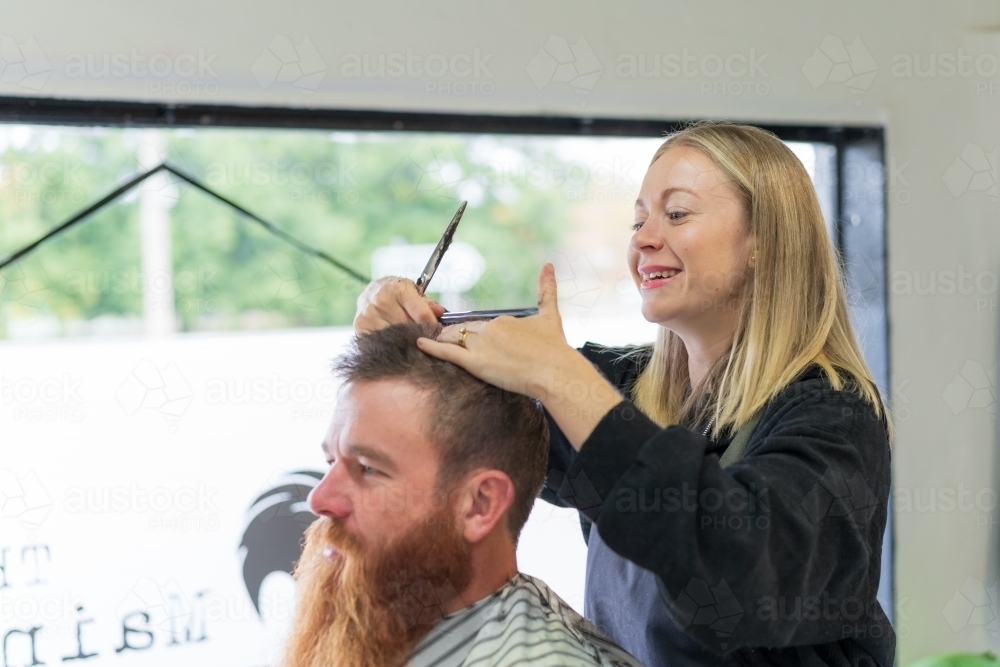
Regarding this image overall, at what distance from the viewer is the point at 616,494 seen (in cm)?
108

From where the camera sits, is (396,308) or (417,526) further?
(396,308)

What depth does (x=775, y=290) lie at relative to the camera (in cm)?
146

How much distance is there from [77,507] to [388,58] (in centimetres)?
130

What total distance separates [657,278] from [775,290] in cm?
19

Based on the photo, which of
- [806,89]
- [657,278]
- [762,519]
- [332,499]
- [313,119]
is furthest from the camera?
[806,89]

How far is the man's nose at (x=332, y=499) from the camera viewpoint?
1.21 meters

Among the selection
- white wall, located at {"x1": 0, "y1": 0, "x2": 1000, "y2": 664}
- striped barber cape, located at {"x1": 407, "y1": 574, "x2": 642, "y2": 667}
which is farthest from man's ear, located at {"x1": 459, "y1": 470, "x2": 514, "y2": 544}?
white wall, located at {"x1": 0, "y1": 0, "x2": 1000, "y2": 664}

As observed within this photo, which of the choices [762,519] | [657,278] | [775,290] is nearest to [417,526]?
[762,519]

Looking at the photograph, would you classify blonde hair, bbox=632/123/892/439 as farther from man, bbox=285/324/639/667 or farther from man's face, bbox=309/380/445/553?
man's face, bbox=309/380/445/553

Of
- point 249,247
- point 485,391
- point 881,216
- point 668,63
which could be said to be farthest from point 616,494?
point 249,247

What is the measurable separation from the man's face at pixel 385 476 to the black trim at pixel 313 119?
1232 millimetres

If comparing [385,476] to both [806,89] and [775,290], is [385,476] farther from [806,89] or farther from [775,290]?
[806,89]

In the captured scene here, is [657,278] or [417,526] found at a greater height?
[657,278]

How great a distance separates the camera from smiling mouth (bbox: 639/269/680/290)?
4.74 feet
